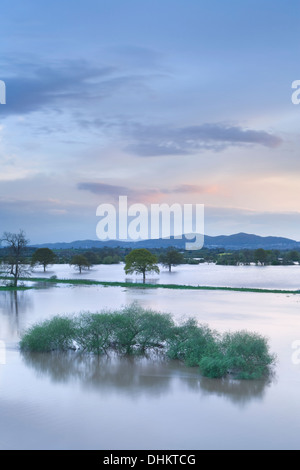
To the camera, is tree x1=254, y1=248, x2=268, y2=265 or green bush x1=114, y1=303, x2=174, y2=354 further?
tree x1=254, y1=248, x2=268, y2=265

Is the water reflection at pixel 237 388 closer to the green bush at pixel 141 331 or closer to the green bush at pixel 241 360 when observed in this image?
the green bush at pixel 241 360

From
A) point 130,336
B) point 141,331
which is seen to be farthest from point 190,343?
point 130,336

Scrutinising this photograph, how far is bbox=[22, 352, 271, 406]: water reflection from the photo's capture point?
11.9 meters

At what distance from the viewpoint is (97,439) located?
30.0ft

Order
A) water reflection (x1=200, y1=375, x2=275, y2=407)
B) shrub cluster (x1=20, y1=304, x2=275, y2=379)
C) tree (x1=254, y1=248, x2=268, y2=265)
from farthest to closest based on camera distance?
tree (x1=254, y1=248, x2=268, y2=265), shrub cluster (x1=20, y1=304, x2=275, y2=379), water reflection (x1=200, y1=375, x2=275, y2=407)

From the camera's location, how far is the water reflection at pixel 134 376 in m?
11.9

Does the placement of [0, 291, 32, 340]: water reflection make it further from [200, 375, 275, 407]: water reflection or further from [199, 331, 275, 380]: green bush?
[200, 375, 275, 407]: water reflection

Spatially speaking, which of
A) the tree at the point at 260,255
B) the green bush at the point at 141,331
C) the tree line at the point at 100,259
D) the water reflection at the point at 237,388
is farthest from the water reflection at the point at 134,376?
the tree at the point at 260,255

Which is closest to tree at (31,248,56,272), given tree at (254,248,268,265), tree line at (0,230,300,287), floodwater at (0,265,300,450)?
tree line at (0,230,300,287)

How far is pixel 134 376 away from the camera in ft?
→ 43.4
